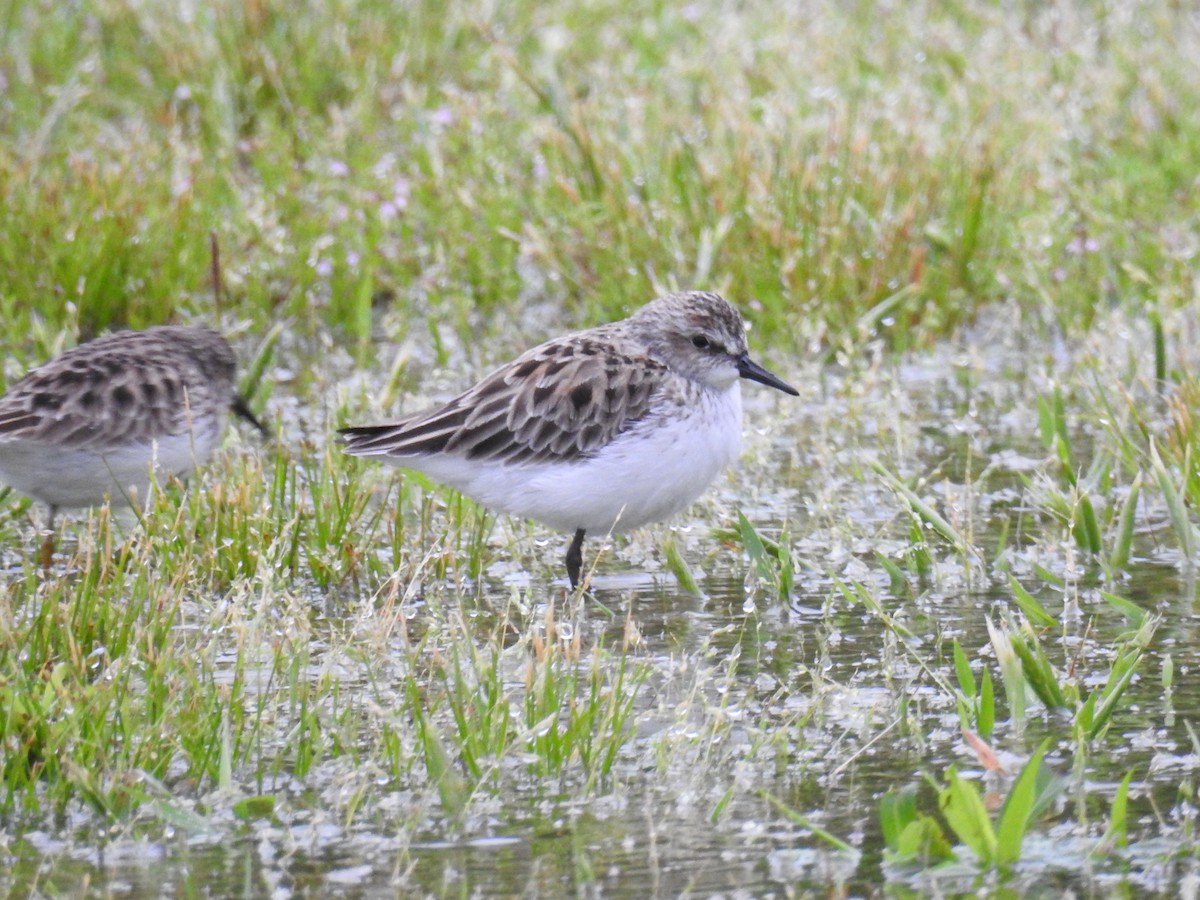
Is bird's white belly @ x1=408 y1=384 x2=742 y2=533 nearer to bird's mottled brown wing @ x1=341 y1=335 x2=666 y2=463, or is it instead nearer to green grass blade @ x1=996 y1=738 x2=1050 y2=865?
bird's mottled brown wing @ x1=341 y1=335 x2=666 y2=463

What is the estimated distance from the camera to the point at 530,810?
14.6 ft

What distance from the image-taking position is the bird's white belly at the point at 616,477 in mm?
6180

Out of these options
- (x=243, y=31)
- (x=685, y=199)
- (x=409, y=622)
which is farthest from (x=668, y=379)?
(x=243, y=31)

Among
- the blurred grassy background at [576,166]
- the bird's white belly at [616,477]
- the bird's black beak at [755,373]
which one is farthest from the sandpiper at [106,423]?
the bird's black beak at [755,373]

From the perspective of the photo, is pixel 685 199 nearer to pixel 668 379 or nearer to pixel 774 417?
pixel 774 417

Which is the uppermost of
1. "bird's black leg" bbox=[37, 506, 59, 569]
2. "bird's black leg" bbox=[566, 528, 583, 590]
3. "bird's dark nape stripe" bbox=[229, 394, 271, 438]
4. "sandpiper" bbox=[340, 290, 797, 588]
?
"bird's dark nape stripe" bbox=[229, 394, 271, 438]

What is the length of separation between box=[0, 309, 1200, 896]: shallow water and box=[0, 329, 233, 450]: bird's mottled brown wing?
1071mm

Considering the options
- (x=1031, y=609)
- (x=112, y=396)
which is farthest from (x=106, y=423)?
(x=1031, y=609)

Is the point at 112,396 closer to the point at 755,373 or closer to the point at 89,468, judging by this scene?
the point at 89,468

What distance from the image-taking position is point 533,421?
6367mm

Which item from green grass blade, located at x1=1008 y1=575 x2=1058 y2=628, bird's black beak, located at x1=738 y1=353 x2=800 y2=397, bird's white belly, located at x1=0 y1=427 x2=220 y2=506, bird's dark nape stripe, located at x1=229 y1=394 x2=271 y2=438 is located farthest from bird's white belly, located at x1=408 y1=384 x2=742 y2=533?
bird's dark nape stripe, located at x1=229 y1=394 x2=271 y2=438

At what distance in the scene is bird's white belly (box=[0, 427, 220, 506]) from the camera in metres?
6.40

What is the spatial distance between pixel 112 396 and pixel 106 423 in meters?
0.14

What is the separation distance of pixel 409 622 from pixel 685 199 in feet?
12.9
